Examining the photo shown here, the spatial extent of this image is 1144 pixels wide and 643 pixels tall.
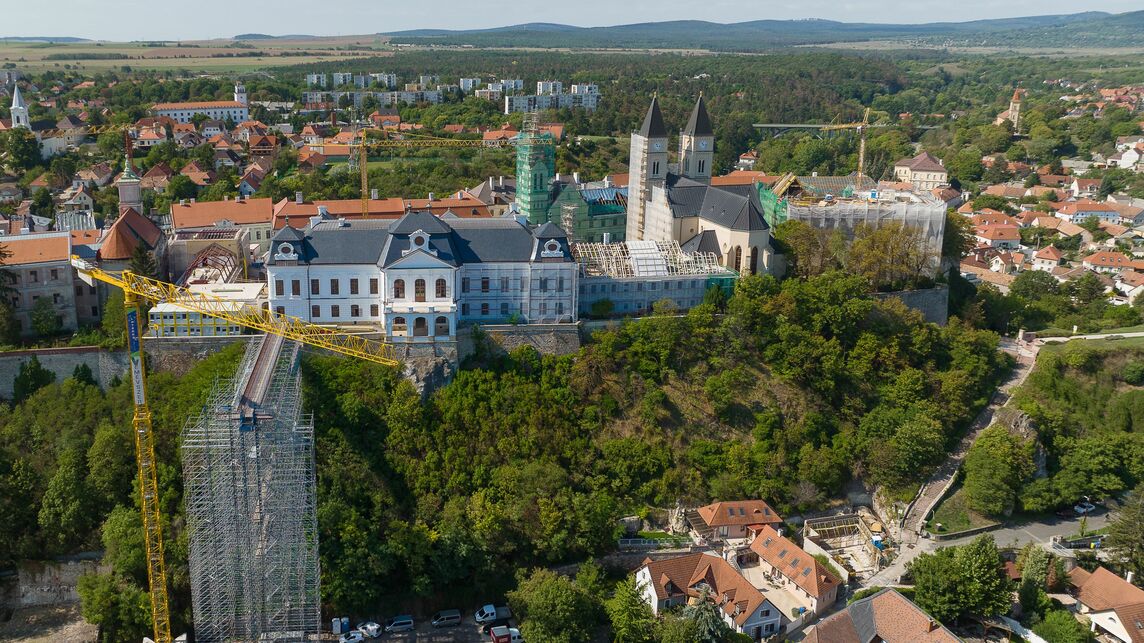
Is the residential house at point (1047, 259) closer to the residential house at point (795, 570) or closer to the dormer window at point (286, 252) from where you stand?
the residential house at point (795, 570)

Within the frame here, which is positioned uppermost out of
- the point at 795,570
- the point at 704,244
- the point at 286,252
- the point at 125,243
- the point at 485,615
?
the point at 286,252

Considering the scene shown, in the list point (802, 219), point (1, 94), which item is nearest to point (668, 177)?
point (802, 219)

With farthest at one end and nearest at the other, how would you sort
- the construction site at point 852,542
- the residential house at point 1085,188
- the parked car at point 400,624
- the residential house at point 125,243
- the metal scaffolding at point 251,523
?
1. the residential house at point 1085,188
2. the residential house at point 125,243
3. the construction site at point 852,542
4. the parked car at point 400,624
5. the metal scaffolding at point 251,523

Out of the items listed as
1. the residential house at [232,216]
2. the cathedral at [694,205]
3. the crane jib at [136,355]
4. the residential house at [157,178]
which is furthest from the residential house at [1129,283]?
the residential house at [157,178]

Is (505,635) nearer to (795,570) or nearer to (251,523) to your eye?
(251,523)

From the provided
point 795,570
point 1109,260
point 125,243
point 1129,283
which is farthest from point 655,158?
point 1109,260

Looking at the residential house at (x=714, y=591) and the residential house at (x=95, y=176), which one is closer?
the residential house at (x=714, y=591)

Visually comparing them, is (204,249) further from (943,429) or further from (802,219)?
(943,429)
